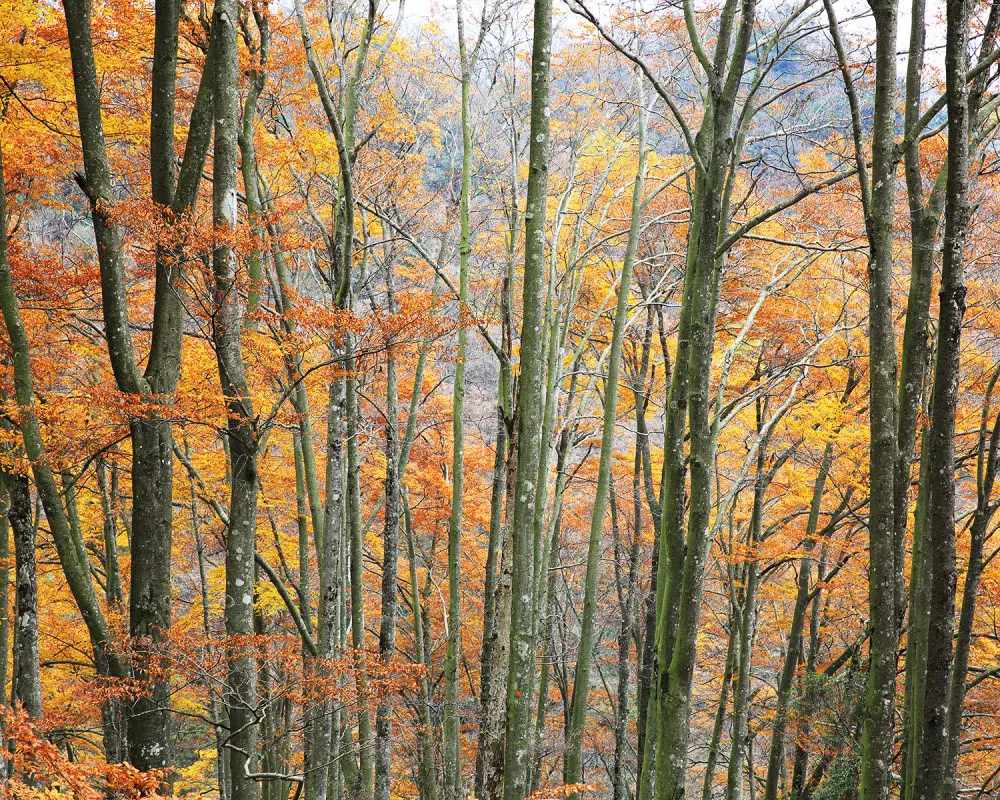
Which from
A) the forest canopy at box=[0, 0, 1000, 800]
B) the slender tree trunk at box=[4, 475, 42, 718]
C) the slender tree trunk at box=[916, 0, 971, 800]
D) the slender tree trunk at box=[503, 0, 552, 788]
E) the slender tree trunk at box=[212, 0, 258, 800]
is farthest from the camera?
the slender tree trunk at box=[4, 475, 42, 718]

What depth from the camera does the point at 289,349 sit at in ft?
19.0

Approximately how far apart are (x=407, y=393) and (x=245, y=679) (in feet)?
26.9

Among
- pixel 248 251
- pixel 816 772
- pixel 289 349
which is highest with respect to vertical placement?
pixel 248 251

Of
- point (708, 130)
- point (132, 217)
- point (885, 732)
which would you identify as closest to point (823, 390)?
point (708, 130)

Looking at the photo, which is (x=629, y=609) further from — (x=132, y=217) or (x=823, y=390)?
(x=132, y=217)

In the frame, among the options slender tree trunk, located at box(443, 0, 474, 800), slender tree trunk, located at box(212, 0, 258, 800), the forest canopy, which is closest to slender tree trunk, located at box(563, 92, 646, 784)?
the forest canopy

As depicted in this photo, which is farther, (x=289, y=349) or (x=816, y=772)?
(x=816, y=772)

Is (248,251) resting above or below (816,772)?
above

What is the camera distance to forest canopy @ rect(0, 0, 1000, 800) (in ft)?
15.0

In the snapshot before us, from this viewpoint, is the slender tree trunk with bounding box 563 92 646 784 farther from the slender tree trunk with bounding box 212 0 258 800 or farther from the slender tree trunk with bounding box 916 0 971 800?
the slender tree trunk with bounding box 916 0 971 800

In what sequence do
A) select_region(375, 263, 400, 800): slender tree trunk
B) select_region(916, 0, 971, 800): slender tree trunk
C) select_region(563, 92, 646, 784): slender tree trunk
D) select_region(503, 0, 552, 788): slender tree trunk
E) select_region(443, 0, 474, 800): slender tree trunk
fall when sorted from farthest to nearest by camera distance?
select_region(375, 263, 400, 800): slender tree trunk, select_region(443, 0, 474, 800): slender tree trunk, select_region(563, 92, 646, 784): slender tree trunk, select_region(503, 0, 552, 788): slender tree trunk, select_region(916, 0, 971, 800): slender tree trunk

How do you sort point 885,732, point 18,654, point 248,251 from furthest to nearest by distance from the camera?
1. point 18,654
2. point 248,251
3. point 885,732

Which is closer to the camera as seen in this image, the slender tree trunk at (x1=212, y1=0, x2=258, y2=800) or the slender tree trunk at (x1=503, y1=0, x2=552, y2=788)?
the slender tree trunk at (x1=503, y1=0, x2=552, y2=788)

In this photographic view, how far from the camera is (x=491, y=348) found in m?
8.72
